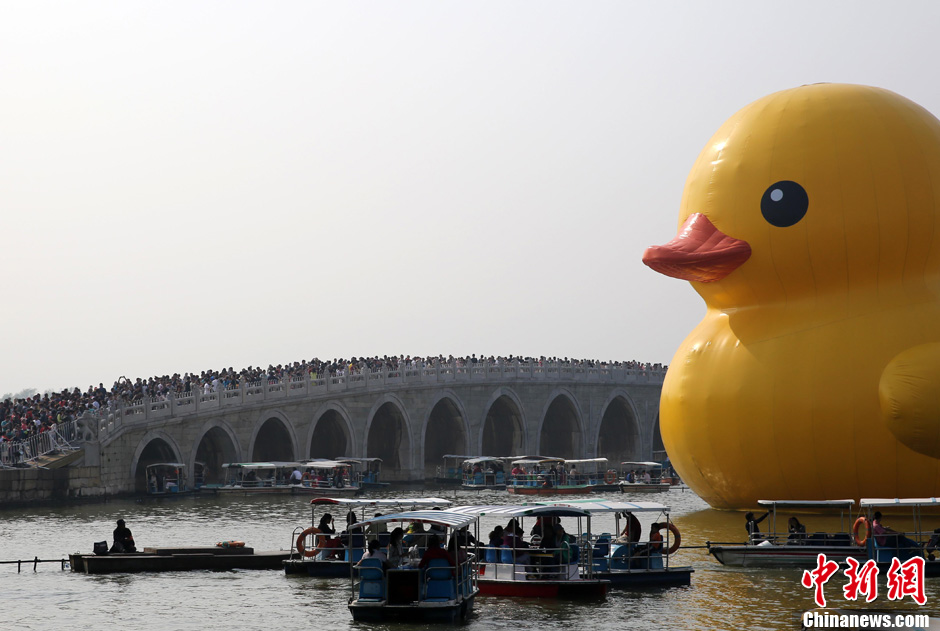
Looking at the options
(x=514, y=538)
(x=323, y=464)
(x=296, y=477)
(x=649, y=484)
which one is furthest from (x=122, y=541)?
(x=649, y=484)

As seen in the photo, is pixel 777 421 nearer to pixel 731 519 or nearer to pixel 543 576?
pixel 731 519

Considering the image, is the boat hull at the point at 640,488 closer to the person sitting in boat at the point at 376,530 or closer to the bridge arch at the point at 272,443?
the bridge arch at the point at 272,443

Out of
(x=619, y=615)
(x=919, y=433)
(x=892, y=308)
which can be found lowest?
(x=619, y=615)

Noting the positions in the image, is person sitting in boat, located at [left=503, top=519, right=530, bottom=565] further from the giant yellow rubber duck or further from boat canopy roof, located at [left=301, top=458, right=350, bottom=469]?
boat canopy roof, located at [left=301, top=458, right=350, bottom=469]

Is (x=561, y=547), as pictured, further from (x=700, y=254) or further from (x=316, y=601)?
(x=700, y=254)

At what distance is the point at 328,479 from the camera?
1902 inches

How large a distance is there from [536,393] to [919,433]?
132 feet

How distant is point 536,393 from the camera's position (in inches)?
2477

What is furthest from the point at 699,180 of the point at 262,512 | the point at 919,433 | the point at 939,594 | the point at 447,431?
the point at 447,431

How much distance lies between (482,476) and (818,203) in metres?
31.0

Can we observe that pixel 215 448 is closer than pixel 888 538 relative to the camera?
No

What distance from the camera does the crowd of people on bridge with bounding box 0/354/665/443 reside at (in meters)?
42.4

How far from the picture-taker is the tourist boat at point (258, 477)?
152 feet

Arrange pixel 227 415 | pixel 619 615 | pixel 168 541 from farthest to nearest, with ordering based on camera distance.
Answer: pixel 227 415 → pixel 168 541 → pixel 619 615
